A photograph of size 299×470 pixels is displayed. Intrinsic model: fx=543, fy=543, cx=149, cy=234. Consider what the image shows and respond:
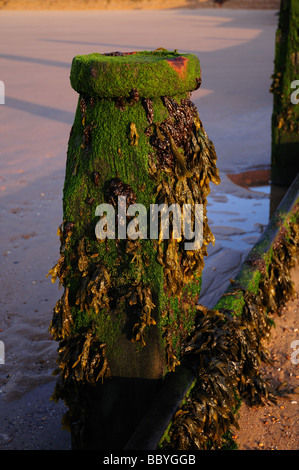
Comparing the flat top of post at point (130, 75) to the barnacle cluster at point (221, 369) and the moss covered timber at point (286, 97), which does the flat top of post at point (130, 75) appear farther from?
the moss covered timber at point (286, 97)

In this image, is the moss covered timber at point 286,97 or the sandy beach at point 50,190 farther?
the moss covered timber at point 286,97

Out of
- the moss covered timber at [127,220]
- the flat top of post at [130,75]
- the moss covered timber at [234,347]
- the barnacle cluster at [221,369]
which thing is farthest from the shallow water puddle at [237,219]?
the flat top of post at [130,75]

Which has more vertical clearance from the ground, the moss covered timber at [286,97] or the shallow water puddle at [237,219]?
the moss covered timber at [286,97]

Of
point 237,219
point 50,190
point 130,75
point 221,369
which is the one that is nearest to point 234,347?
point 221,369

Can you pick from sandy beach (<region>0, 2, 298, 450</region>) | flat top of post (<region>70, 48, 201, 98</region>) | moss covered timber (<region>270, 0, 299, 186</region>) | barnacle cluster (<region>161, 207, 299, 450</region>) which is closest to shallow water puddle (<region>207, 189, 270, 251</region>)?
sandy beach (<region>0, 2, 298, 450</region>)

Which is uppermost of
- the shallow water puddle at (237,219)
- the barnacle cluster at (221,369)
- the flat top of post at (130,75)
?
the flat top of post at (130,75)

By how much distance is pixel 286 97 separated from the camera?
254 inches

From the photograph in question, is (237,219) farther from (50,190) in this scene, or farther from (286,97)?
(50,190)

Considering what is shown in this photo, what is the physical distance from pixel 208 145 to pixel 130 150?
42cm

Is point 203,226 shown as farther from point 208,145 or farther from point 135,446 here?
point 135,446

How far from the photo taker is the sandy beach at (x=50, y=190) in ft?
11.2

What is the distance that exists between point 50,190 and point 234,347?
4.72m

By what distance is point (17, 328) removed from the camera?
4.15 meters
